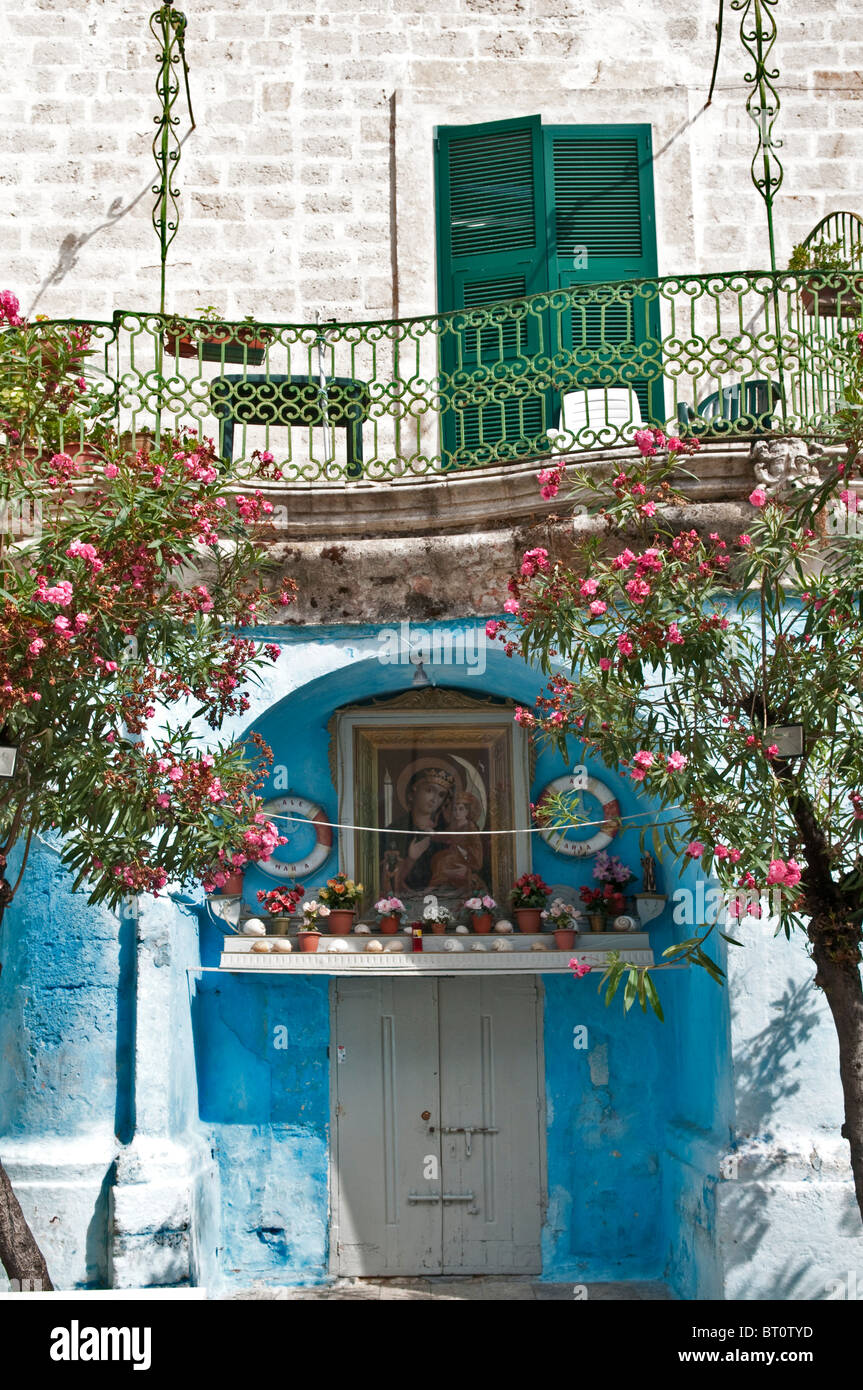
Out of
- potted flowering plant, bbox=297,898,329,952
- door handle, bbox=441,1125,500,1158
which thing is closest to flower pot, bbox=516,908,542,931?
potted flowering plant, bbox=297,898,329,952

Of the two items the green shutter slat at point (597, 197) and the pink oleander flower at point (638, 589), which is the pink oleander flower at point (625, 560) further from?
the green shutter slat at point (597, 197)

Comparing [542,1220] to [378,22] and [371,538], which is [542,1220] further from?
[378,22]

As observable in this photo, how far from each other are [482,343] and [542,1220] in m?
5.79

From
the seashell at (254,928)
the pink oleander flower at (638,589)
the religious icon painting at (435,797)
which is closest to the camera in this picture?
the pink oleander flower at (638,589)

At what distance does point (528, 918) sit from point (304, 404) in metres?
3.52

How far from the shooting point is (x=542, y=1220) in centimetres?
957

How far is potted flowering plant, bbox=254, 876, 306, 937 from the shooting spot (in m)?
9.12

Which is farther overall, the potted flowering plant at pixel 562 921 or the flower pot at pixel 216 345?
the potted flowering plant at pixel 562 921

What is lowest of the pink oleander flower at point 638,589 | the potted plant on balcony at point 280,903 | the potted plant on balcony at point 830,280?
the potted plant on balcony at point 280,903

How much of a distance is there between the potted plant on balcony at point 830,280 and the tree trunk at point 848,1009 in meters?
3.61

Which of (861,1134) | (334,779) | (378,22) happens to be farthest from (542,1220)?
(378,22)

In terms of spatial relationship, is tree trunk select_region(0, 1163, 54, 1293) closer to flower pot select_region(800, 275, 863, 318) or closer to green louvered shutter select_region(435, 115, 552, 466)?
green louvered shutter select_region(435, 115, 552, 466)

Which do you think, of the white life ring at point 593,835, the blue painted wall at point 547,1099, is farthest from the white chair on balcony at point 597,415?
the white life ring at point 593,835

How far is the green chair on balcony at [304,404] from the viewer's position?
29.5 ft
